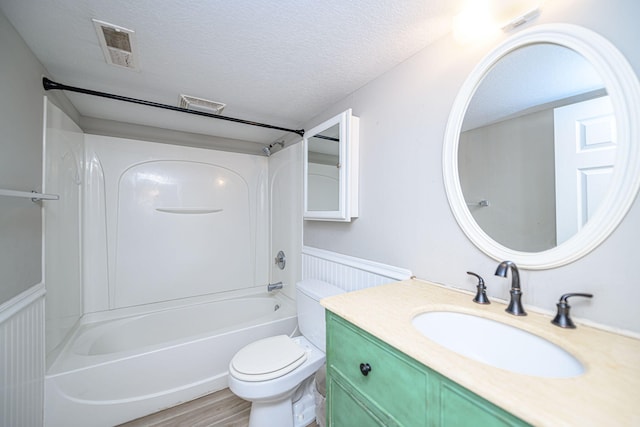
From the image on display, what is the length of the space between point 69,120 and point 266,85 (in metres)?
1.50

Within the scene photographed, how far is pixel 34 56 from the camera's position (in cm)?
129

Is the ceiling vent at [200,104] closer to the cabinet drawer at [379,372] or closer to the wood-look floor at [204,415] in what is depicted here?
the cabinet drawer at [379,372]

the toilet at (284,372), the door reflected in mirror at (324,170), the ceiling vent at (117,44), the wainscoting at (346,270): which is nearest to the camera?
the ceiling vent at (117,44)

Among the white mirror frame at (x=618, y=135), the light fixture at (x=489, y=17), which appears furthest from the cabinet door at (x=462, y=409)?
the light fixture at (x=489, y=17)

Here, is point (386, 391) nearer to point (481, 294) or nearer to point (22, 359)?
point (481, 294)

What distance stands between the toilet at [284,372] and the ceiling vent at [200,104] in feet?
5.12

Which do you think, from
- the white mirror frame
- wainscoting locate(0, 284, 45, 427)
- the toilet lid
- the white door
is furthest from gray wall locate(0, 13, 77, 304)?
the white door

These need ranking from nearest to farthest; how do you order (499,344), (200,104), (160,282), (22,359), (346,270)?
(499,344)
(22,359)
(346,270)
(200,104)
(160,282)

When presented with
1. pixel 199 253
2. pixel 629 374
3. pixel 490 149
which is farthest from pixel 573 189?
pixel 199 253

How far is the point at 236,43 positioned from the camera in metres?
1.21

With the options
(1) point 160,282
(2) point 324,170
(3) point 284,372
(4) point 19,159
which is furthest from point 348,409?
(1) point 160,282

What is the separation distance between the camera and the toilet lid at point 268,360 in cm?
130

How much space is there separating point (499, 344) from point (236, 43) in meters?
1.68

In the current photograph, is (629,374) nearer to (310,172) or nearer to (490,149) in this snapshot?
(490,149)
